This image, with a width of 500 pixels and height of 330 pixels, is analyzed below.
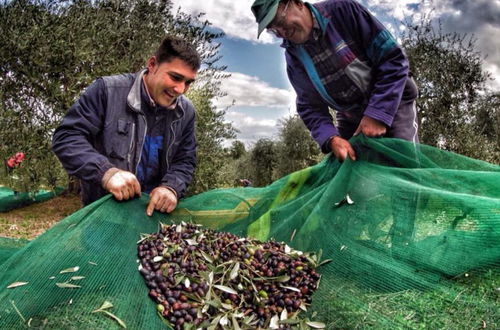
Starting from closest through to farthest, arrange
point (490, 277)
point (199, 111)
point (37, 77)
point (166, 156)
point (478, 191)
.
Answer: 1. point (490, 277)
2. point (478, 191)
3. point (166, 156)
4. point (37, 77)
5. point (199, 111)

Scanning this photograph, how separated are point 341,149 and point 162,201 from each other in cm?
136

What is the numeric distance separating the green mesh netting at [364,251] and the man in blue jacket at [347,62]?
12.0 inches

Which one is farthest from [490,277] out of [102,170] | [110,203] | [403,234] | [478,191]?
[102,170]

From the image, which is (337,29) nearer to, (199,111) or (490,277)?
(490,277)

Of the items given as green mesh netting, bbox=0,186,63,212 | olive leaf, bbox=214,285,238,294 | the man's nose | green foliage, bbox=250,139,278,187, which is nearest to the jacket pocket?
the man's nose

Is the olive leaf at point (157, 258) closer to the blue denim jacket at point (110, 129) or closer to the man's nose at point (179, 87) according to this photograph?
the blue denim jacket at point (110, 129)

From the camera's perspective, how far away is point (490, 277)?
1.89m

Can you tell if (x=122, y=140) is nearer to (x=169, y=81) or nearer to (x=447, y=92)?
(x=169, y=81)

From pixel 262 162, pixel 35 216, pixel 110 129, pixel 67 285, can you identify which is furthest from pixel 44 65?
pixel 262 162

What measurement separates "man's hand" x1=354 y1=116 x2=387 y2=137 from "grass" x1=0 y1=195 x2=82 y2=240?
28.0 feet

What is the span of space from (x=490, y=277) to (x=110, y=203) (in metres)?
2.15

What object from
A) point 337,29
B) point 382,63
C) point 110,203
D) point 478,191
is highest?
point 337,29

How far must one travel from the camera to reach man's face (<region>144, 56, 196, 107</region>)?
3.35 meters

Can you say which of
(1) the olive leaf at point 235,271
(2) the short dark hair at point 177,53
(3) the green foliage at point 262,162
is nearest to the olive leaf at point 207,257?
(1) the olive leaf at point 235,271
